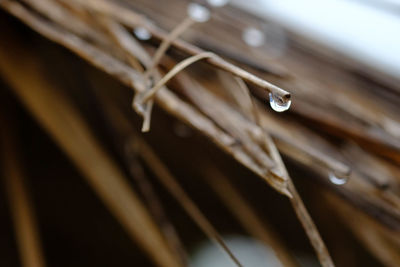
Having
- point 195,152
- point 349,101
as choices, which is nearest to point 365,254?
point 195,152

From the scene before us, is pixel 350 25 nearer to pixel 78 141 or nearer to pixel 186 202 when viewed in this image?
pixel 186 202

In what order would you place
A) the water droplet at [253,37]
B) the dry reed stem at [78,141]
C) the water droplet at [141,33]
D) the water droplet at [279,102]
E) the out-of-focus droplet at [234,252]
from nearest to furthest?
1. the water droplet at [279,102]
2. the water droplet at [141,33]
3. the water droplet at [253,37]
4. the dry reed stem at [78,141]
5. the out-of-focus droplet at [234,252]

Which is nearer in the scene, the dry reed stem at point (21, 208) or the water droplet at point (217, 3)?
the water droplet at point (217, 3)

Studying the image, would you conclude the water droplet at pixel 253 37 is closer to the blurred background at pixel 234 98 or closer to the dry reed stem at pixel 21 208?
the blurred background at pixel 234 98

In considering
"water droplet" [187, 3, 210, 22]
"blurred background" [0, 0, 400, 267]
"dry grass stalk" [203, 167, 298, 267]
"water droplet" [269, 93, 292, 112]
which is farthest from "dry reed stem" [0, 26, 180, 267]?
"water droplet" [269, 93, 292, 112]

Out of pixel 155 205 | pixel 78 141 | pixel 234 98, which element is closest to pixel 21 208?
pixel 78 141

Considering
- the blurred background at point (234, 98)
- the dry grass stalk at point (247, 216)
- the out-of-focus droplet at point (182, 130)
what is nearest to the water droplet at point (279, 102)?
the blurred background at point (234, 98)

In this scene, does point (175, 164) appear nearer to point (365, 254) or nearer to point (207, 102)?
point (365, 254)
